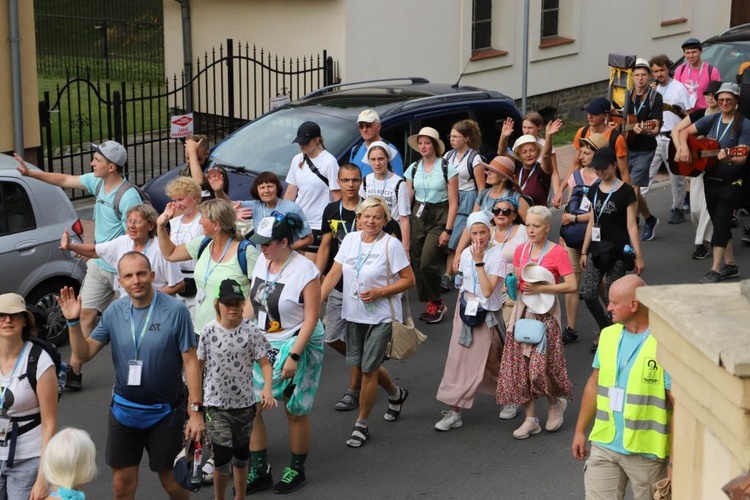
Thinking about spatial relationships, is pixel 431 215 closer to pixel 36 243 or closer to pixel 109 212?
pixel 109 212

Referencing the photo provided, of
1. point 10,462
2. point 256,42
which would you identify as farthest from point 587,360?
point 256,42

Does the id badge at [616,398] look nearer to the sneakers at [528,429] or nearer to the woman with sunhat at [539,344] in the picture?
the woman with sunhat at [539,344]

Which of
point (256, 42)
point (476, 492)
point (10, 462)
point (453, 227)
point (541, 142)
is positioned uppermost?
point (256, 42)

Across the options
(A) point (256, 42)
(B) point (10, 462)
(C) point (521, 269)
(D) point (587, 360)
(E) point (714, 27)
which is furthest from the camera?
(E) point (714, 27)

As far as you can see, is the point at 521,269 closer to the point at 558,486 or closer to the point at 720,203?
the point at 558,486

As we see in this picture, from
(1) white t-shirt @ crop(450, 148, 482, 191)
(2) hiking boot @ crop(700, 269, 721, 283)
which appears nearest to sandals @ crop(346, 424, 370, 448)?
(1) white t-shirt @ crop(450, 148, 482, 191)

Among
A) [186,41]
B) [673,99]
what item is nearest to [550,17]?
[186,41]

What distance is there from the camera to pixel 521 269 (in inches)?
316

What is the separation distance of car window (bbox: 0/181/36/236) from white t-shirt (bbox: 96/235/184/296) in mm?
1404

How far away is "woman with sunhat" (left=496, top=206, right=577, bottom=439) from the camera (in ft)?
25.9

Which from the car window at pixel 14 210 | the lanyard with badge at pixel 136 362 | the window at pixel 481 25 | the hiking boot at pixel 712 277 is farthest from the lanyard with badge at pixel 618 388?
the window at pixel 481 25

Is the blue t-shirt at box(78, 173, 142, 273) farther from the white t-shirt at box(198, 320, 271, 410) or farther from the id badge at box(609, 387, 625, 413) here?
the id badge at box(609, 387, 625, 413)

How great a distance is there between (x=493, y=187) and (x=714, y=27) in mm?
17122

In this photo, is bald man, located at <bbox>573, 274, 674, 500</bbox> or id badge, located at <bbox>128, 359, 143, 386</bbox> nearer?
bald man, located at <bbox>573, 274, 674, 500</bbox>
